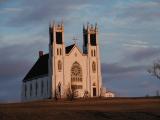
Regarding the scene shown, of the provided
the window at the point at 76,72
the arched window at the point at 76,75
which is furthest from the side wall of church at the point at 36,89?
the window at the point at 76,72

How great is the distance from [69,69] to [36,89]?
11.5 meters

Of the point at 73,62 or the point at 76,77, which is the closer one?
the point at 76,77

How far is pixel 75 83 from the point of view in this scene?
122m

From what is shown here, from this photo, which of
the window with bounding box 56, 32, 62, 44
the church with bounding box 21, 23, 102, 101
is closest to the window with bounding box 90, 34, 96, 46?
the church with bounding box 21, 23, 102, 101

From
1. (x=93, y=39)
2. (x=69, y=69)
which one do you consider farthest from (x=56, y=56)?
(x=93, y=39)

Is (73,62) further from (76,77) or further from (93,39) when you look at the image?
(93,39)

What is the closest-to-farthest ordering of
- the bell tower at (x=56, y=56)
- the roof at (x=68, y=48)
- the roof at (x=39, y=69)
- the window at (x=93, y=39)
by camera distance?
the bell tower at (x=56, y=56) < the roof at (x=68, y=48) < the window at (x=93, y=39) < the roof at (x=39, y=69)

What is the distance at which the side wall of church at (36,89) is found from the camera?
121m

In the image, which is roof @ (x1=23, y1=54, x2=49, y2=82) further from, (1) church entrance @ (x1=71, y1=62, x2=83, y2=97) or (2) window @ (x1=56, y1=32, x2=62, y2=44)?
(2) window @ (x1=56, y1=32, x2=62, y2=44)

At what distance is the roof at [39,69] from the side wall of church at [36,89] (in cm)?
123

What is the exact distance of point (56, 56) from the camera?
398 ft

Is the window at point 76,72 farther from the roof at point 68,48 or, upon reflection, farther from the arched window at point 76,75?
the roof at point 68,48

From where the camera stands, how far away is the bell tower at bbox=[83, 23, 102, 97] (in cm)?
12306

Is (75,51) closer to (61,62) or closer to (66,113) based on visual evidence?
(61,62)
